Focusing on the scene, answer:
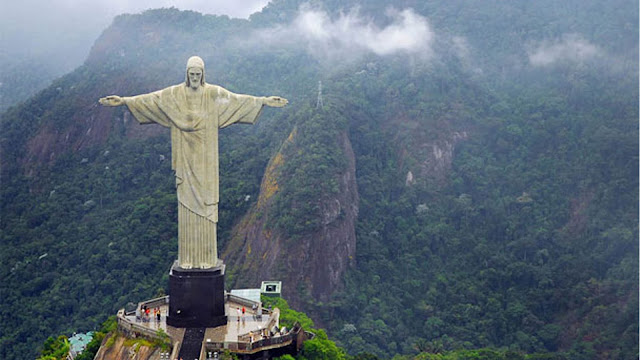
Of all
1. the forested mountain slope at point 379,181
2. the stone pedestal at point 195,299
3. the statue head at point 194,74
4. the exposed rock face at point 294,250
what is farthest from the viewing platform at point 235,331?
the exposed rock face at point 294,250

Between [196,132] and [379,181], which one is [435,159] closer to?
[379,181]

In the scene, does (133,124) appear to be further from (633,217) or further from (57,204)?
(633,217)

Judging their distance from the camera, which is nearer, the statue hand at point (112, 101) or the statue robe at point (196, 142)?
the statue hand at point (112, 101)

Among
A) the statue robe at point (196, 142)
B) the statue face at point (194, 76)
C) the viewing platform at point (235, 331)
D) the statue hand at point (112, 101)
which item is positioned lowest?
the viewing platform at point (235, 331)

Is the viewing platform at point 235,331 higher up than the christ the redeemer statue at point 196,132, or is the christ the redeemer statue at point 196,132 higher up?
the christ the redeemer statue at point 196,132

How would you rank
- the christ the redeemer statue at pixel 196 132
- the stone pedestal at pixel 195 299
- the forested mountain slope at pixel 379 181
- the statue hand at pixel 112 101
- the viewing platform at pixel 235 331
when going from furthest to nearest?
the forested mountain slope at pixel 379 181 < the christ the redeemer statue at pixel 196 132 < the stone pedestal at pixel 195 299 < the statue hand at pixel 112 101 < the viewing platform at pixel 235 331

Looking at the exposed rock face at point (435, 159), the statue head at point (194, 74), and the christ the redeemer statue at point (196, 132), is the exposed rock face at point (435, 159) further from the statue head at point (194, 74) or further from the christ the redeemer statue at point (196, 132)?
the statue head at point (194, 74)

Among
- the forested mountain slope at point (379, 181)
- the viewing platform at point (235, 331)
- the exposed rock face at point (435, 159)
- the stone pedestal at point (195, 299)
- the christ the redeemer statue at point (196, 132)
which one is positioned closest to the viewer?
the viewing platform at point (235, 331)

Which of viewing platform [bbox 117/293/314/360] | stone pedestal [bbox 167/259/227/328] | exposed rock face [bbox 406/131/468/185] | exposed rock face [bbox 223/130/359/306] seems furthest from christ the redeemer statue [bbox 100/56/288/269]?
exposed rock face [bbox 406/131/468/185]
